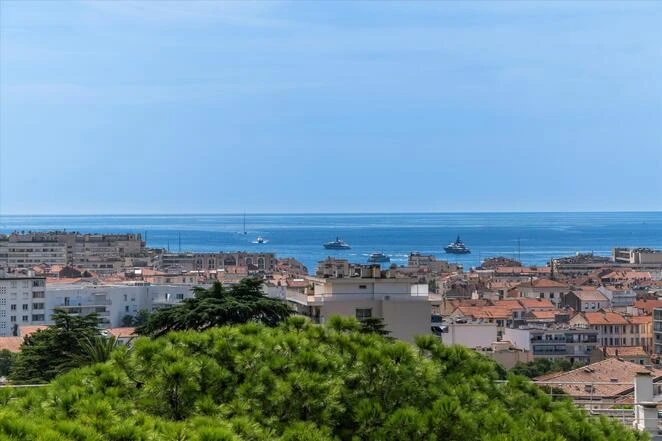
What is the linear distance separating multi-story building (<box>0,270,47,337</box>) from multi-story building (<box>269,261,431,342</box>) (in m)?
20.8

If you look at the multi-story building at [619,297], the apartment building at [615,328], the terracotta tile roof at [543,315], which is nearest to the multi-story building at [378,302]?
the apartment building at [615,328]

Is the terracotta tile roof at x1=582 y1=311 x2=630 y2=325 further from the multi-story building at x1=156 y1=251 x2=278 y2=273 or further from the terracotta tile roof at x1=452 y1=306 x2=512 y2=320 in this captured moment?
the multi-story building at x1=156 y1=251 x2=278 y2=273

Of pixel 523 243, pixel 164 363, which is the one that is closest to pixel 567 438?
pixel 164 363

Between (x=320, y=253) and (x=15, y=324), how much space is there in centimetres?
8709

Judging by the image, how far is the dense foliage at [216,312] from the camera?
47.3 ft

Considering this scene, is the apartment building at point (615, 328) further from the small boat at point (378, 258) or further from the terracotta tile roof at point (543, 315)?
the small boat at point (378, 258)

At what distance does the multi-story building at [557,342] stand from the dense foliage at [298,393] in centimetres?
3571

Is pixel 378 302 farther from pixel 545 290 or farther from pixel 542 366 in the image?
pixel 545 290

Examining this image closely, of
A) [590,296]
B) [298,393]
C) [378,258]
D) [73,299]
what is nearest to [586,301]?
[590,296]

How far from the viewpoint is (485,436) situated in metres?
5.58

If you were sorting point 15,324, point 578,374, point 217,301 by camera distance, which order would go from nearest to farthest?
point 217,301 → point 578,374 → point 15,324

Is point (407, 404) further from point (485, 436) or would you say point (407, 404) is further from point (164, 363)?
point (164, 363)

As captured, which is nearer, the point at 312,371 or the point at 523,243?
the point at 312,371

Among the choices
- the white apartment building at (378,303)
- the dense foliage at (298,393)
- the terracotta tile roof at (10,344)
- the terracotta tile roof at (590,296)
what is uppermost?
the dense foliage at (298,393)
